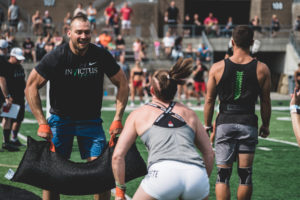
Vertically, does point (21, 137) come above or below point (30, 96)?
below

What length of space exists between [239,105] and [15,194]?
314 centimetres

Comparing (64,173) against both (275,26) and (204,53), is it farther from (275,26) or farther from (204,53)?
(275,26)

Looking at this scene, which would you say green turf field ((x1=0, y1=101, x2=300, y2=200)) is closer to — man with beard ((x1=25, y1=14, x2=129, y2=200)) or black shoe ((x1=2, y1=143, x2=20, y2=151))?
black shoe ((x1=2, y1=143, x2=20, y2=151))

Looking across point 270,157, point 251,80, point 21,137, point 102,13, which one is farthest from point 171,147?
point 102,13

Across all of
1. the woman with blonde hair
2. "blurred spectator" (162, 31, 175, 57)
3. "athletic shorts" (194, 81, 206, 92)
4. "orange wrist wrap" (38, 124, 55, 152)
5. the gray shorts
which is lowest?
"athletic shorts" (194, 81, 206, 92)

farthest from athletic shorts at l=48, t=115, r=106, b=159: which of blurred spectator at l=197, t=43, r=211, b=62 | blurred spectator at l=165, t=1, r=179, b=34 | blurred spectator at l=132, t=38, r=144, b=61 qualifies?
blurred spectator at l=165, t=1, r=179, b=34

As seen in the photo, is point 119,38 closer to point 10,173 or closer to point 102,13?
point 102,13

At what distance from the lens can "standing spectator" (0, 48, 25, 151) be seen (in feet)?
33.5

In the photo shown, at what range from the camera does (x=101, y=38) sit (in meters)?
25.2

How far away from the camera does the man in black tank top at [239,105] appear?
548 centimetres

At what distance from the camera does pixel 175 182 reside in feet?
12.5

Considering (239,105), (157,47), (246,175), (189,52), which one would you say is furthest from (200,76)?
(246,175)

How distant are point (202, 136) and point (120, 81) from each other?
73.3 inches

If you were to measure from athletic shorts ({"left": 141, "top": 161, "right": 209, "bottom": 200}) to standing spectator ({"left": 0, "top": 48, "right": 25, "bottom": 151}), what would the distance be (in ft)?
22.5
